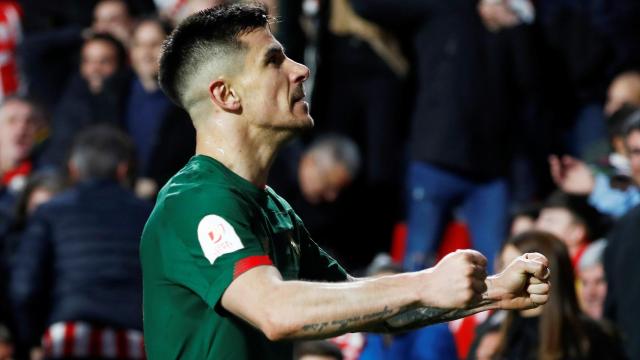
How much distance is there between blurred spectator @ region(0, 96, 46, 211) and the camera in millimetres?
10039

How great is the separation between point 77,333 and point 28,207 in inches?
60.3

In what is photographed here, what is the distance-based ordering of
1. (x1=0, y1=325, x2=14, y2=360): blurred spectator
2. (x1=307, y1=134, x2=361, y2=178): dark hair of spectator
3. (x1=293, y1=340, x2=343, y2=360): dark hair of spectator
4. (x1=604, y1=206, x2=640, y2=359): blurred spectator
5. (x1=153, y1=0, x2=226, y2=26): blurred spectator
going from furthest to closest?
(x1=153, y1=0, x2=226, y2=26): blurred spectator
(x1=307, y1=134, x2=361, y2=178): dark hair of spectator
(x1=0, y1=325, x2=14, y2=360): blurred spectator
(x1=604, y1=206, x2=640, y2=359): blurred spectator
(x1=293, y1=340, x2=343, y2=360): dark hair of spectator

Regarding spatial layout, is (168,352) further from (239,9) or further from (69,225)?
(69,225)

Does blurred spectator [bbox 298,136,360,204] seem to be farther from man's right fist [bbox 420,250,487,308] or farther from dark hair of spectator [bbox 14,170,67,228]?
man's right fist [bbox 420,250,487,308]

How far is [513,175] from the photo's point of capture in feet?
31.4

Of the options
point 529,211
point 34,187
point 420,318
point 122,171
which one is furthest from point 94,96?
point 420,318

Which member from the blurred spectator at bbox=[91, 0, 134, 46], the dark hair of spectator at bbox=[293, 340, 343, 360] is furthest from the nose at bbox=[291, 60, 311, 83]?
the blurred spectator at bbox=[91, 0, 134, 46]

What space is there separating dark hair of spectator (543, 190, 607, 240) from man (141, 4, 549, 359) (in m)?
4.04

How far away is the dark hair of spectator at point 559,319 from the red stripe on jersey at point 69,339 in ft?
7.89

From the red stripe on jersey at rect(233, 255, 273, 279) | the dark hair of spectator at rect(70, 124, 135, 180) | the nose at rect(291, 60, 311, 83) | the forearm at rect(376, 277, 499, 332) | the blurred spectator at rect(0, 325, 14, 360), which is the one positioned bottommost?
the blurred spectator at rect(0, 325, 14, 360)

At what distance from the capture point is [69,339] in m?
7.48

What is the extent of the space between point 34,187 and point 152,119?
134 cm

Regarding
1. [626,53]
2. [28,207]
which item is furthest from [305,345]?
[626,53]

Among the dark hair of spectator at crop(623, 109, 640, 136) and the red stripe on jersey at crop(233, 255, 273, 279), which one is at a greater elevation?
the red stripe on jersey at crop(233, 255, 273, 279)
